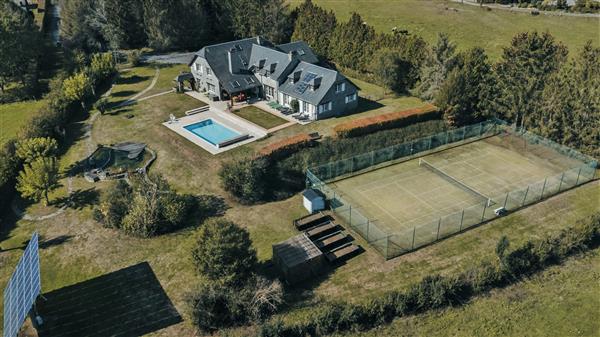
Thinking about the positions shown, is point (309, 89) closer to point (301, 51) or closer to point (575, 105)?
point (301, 51)

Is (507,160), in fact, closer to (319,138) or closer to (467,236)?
(467,236)

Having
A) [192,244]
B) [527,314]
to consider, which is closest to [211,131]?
[192,244]

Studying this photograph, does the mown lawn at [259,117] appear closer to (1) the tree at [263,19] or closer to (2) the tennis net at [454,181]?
(2) the tennis net at [454,181]

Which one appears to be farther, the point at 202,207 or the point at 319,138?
the point at 319,138

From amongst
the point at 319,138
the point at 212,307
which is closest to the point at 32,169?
the point at 212,307

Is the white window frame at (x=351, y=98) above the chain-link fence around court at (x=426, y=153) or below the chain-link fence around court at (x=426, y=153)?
above

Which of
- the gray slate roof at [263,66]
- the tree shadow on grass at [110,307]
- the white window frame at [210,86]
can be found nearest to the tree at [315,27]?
the gray slate roof at [263,66]

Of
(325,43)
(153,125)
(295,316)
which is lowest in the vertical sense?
(295,316)
